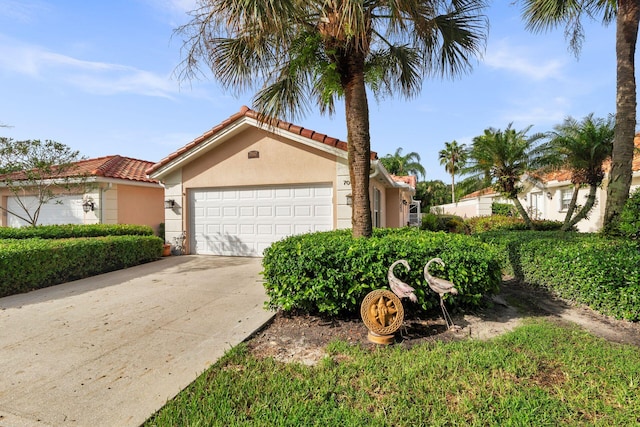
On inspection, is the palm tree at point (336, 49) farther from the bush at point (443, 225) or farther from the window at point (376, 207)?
the bush at point (443, 225)

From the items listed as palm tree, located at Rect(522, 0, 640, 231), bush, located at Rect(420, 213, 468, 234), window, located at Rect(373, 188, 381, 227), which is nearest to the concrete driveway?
window, located at Rect(373, 188, 381, 227)

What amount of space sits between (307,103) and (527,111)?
304 inches

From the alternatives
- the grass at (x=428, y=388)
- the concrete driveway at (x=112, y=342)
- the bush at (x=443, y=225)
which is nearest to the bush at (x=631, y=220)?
the grass at (x=428, y=388)

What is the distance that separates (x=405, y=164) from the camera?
3456 cm

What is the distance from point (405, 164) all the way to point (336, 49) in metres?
30.7

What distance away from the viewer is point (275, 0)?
415cm

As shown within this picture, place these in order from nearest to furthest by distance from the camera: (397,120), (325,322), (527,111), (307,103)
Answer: (325,322) < (307,103) < (397,120) < (527,111)

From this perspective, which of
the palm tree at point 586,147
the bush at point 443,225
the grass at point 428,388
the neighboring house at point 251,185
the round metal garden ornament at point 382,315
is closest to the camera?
the grass at point 428,388

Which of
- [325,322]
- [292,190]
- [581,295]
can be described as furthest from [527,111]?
[325,322]

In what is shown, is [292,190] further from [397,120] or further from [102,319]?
[102,319]

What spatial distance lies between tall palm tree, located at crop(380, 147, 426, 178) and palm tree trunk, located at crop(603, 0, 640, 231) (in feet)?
90.4

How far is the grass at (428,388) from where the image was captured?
95.3 inches

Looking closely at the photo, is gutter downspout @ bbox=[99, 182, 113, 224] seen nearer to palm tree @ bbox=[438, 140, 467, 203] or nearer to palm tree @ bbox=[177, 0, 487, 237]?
palm tree @ bbox=[177, 0, 487, 237]

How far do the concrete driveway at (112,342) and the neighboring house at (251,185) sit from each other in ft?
11.1
